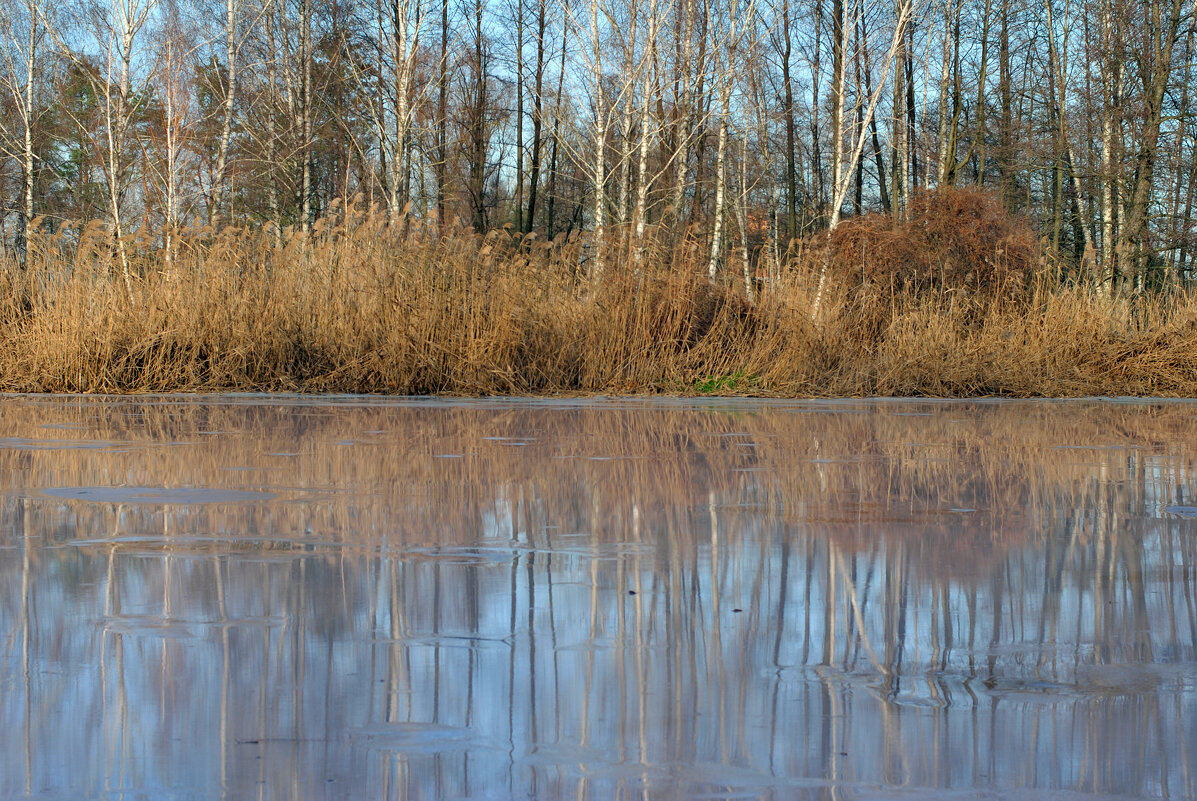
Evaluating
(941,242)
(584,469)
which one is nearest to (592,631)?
(584,469)

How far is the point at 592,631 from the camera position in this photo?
90.9 inches

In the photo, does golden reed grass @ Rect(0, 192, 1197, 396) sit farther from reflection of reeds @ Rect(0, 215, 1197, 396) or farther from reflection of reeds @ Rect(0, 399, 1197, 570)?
reflection of reeds @ Rect(0, 399, 1197, 570)

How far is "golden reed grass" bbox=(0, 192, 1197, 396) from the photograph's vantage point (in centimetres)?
1059

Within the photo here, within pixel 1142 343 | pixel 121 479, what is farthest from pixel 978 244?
pixel 121 479

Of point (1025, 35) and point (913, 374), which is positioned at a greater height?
point (1025, 35)

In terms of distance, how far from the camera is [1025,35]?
31.1m

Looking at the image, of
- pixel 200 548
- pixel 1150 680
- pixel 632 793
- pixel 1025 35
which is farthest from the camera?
pixel 1025 35

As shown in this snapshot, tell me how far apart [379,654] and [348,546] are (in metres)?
1.01

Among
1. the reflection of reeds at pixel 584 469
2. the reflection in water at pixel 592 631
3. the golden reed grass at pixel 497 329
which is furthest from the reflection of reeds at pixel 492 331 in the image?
the reflection in water at pixel 592 631

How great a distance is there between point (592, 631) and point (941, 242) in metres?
14.9

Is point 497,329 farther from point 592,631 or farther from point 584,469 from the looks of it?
point 592,631

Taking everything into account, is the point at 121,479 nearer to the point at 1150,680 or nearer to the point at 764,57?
the point at 1150,680

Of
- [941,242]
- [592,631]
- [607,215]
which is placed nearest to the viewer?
[592,631]

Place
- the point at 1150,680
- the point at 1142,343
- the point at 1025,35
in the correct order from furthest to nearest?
the point at 1025,35, the point at 1142,343, the point at 1150,680
